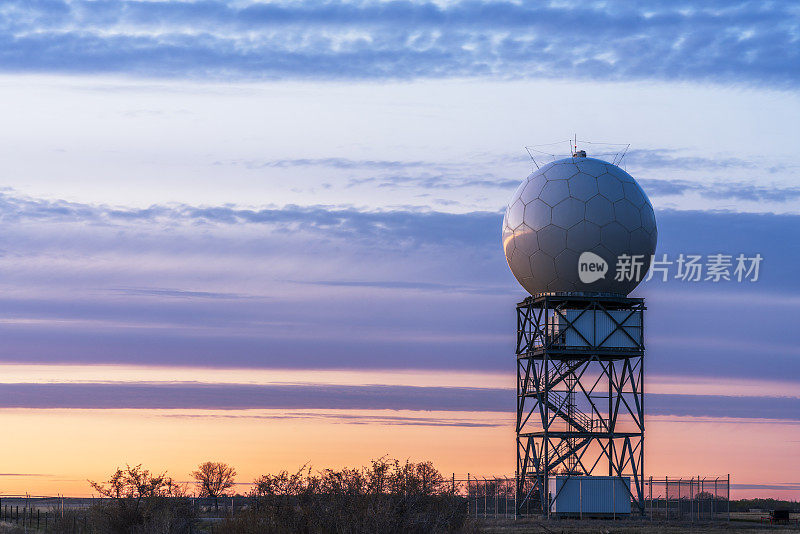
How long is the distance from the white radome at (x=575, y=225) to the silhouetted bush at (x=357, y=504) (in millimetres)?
24037

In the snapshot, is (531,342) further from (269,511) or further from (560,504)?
(269,511)

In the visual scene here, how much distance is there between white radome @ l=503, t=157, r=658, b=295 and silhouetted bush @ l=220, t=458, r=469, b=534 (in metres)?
24.0

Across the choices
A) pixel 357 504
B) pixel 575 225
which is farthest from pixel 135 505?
pixel 575 225

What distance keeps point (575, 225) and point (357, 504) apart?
2820cm

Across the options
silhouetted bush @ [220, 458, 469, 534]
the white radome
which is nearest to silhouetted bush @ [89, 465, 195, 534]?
silhouetted bush @ [220, 458, 469, 534]

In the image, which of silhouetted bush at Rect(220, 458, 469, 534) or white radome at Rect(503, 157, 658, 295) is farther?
white radome at Rect(503, 157, 658, 295)

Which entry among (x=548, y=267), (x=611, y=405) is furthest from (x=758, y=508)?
(x=548, y=267)

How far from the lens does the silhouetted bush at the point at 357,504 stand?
93.2 feet

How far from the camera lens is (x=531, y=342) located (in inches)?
2227

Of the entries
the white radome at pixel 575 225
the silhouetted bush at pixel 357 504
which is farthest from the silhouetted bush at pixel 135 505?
the white radome at pixel 575 225

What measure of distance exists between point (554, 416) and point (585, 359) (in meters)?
3.30

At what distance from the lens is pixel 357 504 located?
1120 inches

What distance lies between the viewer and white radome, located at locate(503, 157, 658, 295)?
5388 centimetres

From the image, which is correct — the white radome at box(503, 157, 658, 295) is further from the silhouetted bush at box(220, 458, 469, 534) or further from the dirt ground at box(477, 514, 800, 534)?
the silhouetted bush at box(220, 458, 469, 534)
